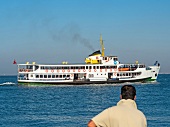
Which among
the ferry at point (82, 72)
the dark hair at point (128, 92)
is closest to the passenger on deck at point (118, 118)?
the dark hair at point (128, 92)

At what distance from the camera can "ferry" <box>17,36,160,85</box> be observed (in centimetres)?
6881

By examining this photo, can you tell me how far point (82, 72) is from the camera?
69.1 m

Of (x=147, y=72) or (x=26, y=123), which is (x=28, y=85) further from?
(x=26, y=123)

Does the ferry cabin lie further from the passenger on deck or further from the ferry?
the passenger on deck

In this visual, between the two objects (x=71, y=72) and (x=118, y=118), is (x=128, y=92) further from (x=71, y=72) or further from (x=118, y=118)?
(x=71, y=72)

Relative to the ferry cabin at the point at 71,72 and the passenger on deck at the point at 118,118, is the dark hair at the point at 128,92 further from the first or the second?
the ferry cabin at the point at 71,72

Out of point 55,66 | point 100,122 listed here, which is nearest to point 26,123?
point 100,122

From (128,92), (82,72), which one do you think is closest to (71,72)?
(82,72)

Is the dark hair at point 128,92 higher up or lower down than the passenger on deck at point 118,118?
higher up

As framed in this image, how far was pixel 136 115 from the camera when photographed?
491cm

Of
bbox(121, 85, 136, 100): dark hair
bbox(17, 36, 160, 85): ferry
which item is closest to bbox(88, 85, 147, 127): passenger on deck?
bbox(121, 85, 136, 100): dark hair

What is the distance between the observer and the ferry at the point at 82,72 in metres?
68.8

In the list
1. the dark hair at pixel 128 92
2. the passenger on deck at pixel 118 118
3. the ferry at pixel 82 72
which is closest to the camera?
the passenger on deck at pixel 118 118

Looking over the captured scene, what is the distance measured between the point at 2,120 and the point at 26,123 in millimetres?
2633
